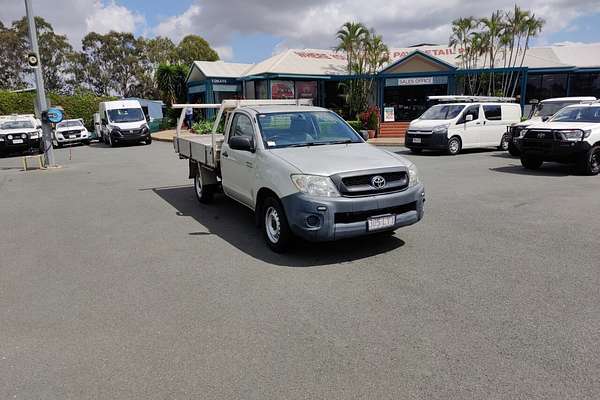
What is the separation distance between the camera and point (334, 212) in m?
5.37

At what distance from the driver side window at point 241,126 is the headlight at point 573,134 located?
809 centimetres

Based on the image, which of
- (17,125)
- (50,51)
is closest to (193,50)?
(50,51)

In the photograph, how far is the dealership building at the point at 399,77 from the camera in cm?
2795

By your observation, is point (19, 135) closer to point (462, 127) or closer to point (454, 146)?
point (454, 146)

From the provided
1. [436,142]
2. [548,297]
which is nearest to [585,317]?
[548,297]

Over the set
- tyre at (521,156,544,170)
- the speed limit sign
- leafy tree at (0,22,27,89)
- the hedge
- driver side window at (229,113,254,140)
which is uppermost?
leafy tree at (0,22,27,89)

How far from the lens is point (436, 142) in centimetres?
1641

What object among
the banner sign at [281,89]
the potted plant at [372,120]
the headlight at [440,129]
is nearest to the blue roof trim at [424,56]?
the potted plant at [372,120]

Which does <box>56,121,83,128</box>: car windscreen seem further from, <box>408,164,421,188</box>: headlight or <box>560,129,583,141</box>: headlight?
<box>408,164,421,188</box>: headlight

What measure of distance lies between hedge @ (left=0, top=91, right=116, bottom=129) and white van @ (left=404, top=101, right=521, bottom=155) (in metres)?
25.5

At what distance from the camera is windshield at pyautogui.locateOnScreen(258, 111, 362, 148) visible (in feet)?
21.8

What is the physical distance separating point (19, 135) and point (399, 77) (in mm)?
20204

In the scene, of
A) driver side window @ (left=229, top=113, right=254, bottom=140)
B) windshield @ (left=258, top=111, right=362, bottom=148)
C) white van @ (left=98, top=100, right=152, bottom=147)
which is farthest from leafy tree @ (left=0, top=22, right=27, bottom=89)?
windshield @ (left=258, top=111, right=362, bottom=148)

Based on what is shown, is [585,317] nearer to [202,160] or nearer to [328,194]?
[328,194]
